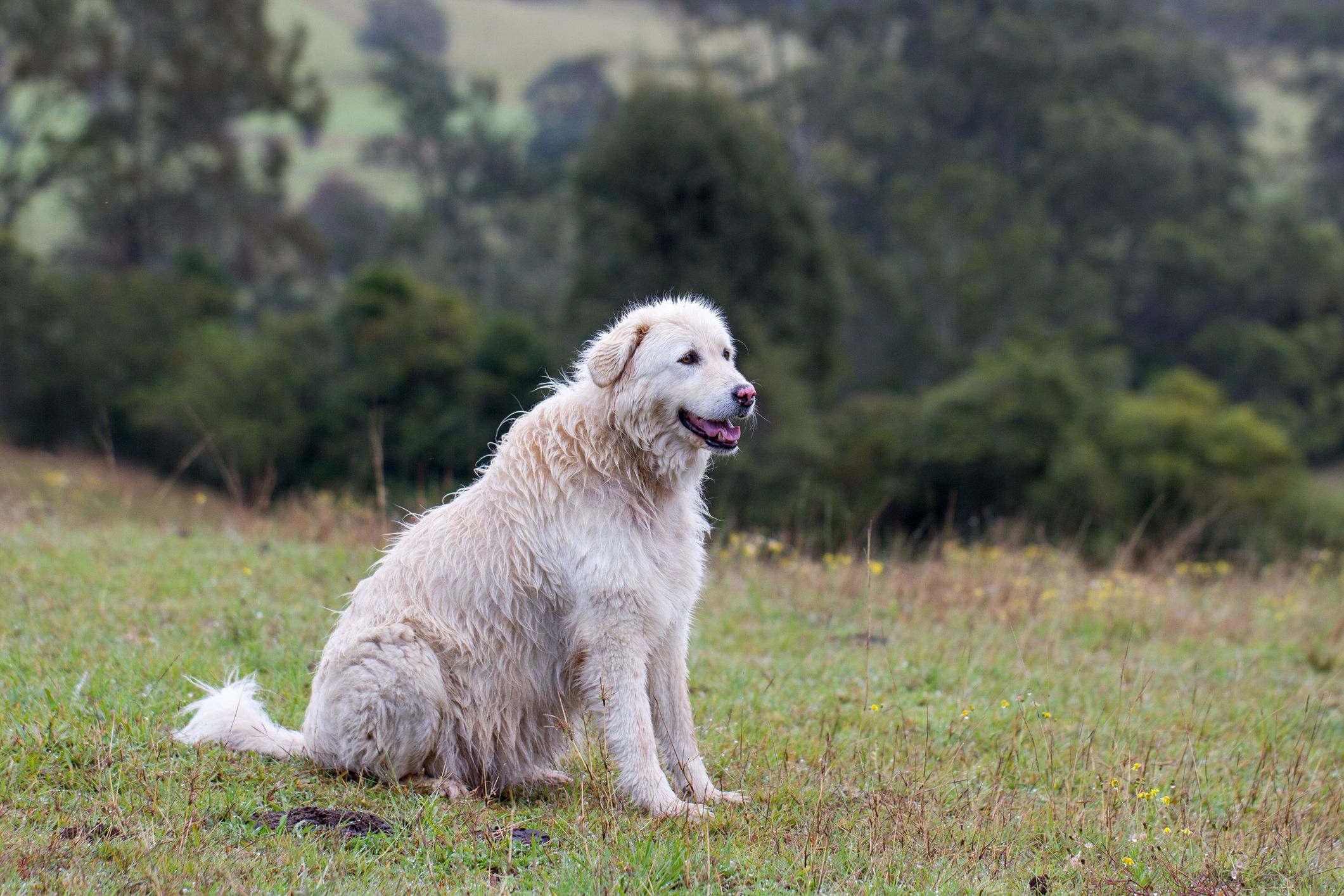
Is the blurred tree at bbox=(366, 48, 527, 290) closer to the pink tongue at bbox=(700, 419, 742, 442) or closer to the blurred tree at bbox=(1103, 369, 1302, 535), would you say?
the blurred tree at bbox=(1103, 369, 1302, 535)

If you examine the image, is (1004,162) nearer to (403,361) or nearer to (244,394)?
(403,361)

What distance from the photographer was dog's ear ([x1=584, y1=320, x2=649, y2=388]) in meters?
5.48

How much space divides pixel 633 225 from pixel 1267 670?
2732cm

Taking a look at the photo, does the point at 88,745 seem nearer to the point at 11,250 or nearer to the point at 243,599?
the point at 243,599

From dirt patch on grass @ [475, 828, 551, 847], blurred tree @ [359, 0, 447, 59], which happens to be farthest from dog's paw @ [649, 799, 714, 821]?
blurred tree @ [359, 0, 447, 59]

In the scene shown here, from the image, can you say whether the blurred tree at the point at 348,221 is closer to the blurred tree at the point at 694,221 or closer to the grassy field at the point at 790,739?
the blurred tree at the point at 694,221

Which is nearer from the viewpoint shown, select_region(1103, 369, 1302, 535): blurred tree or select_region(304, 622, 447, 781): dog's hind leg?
select_region(304, 622, 447, 781): dog's hind leg

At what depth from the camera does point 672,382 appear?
17.8 feet

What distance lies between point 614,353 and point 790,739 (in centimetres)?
223

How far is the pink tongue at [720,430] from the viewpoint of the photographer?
544cm

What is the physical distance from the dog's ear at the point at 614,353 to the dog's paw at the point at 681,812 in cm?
180

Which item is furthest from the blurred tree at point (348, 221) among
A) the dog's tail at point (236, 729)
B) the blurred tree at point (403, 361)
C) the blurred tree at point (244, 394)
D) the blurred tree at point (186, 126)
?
the dog's tail at point (236, 729)

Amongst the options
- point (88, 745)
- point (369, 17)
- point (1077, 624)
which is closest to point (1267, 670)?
point (1077, 624)

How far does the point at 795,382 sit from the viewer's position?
112 feet
